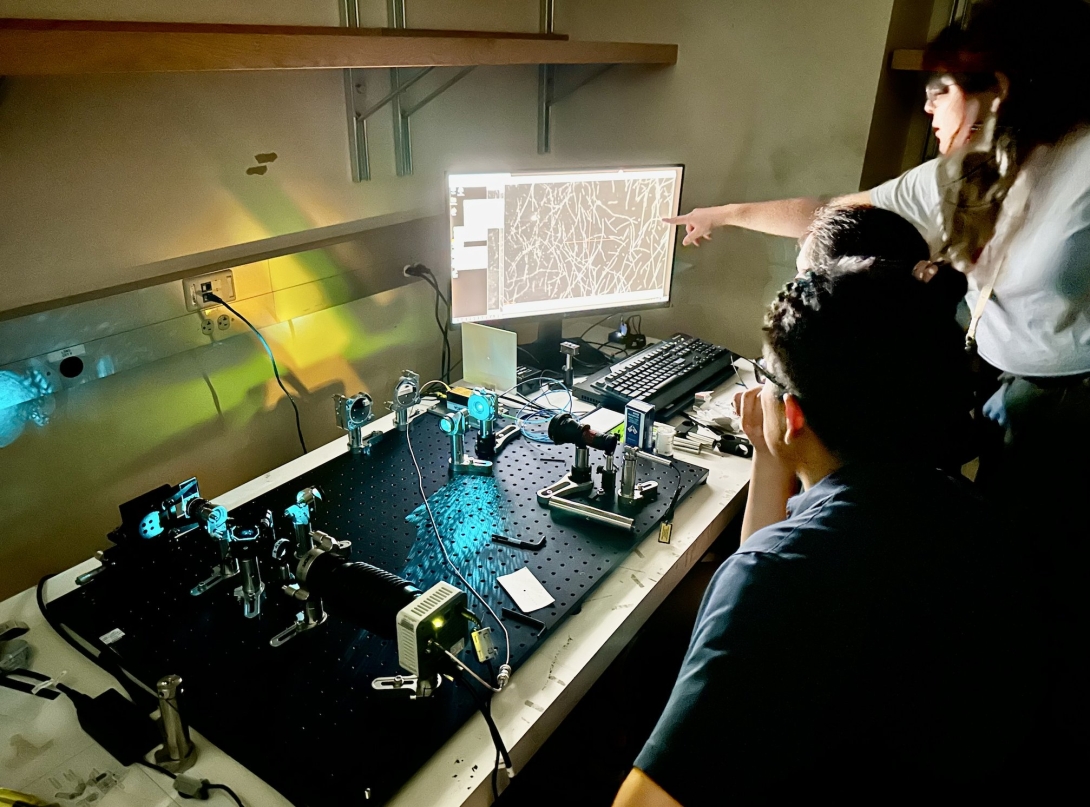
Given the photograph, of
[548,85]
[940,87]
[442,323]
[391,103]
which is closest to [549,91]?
[548,85]

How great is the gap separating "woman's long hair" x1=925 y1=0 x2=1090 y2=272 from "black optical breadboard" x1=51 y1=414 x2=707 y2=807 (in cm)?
77

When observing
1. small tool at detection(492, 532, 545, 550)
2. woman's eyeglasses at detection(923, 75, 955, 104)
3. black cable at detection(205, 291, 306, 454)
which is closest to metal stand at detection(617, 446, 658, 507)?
small tool at detection(492, 532, 545, 550)

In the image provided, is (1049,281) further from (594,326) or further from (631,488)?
(594,326)

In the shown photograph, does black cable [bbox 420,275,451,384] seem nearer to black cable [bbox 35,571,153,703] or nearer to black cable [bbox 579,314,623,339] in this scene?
black cable [bbox 579,314,623,339]

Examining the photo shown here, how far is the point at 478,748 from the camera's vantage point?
851mm

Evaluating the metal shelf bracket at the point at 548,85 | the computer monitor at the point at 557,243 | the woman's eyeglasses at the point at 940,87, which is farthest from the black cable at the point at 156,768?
the metal shelf bracket at the point at 548,85

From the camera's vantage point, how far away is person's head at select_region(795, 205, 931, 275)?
1.41 meters

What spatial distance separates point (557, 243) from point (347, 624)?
1031 mm

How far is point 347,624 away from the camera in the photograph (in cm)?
101

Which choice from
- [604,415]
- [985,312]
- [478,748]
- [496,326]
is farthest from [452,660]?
[985,312]

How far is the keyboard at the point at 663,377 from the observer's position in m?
1.65

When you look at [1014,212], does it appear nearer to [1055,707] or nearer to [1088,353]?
[1088,353]

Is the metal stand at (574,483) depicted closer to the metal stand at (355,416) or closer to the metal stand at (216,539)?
the metal stand at (355,416)

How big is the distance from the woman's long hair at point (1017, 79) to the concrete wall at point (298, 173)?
407 millimetres
